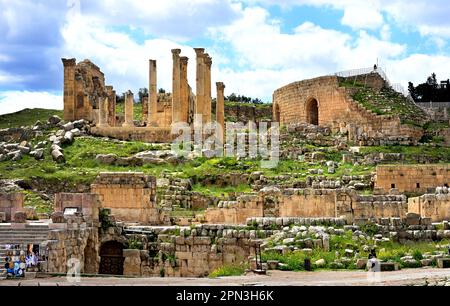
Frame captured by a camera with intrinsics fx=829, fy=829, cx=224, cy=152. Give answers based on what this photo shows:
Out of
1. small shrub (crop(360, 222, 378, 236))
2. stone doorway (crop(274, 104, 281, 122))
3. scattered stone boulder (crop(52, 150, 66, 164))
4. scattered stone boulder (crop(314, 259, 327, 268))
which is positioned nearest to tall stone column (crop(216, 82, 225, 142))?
scattered stone boulder (crop(52, 150, 66, 164))

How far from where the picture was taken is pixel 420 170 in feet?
123

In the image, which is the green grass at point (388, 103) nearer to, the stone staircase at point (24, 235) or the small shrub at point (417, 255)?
the small shrub at point (417, 255)

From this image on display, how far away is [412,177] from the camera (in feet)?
122

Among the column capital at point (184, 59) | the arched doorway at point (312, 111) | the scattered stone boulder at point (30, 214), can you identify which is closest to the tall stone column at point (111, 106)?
the column capital at point (184, 59)

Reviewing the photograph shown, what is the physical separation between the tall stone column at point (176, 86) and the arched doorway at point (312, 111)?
1238cm

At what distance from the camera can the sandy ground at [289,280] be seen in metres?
16.5

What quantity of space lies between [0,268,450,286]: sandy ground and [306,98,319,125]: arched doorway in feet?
139

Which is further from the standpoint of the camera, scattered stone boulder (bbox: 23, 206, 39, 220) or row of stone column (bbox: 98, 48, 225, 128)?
row of stone column (bbox: 98, 48, 225, 128)

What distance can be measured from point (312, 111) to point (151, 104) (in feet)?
43.8

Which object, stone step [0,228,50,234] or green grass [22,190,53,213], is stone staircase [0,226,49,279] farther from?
green grass [22,190,53,213]

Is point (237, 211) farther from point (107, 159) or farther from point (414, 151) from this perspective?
point (414, 151)

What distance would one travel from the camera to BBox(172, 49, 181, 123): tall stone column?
5269 centimetres
